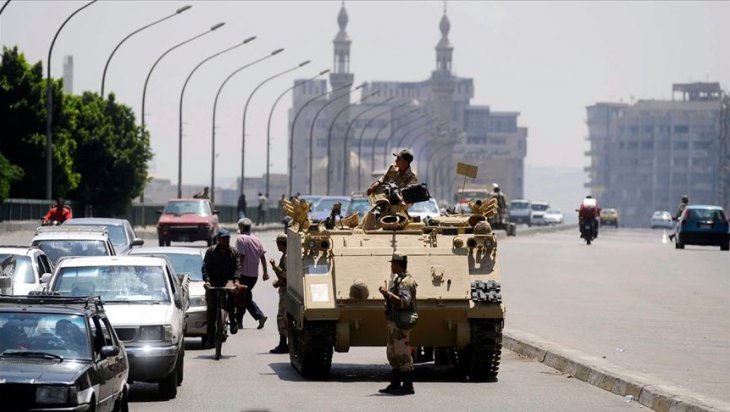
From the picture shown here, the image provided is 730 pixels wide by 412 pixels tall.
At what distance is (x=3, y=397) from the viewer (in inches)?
503

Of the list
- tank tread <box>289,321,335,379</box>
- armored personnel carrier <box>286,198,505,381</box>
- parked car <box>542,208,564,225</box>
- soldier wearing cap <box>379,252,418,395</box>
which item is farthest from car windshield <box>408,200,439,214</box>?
parked car <box>542,208,564,225</box>

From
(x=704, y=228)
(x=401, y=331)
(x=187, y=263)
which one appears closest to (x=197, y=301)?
(x=187, y=263)

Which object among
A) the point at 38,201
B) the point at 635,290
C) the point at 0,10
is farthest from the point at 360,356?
the point at 38,201

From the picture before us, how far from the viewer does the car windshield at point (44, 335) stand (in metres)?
13.8

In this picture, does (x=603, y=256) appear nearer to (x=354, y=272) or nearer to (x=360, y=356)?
(x=360, y=356)

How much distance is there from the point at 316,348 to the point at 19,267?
736cm

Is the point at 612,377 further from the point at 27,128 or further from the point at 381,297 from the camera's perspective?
the point at 27,128

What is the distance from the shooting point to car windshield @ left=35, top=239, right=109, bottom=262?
30812 millimetres

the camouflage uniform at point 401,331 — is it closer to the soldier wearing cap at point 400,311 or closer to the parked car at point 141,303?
the soldier wearing cap at point 400,311

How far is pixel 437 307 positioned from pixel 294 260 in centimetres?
231

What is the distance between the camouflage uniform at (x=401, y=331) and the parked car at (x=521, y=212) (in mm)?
111256

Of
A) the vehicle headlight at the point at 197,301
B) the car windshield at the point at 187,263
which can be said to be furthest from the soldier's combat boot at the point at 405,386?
the car windshield at the point at 187,263

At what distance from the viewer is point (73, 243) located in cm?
3112

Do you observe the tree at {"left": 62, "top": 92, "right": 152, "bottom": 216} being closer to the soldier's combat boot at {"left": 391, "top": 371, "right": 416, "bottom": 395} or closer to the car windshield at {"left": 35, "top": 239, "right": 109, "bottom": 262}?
the car windshield at {"left": 35, "top": 239, "right": 109, "bottom": 262}
